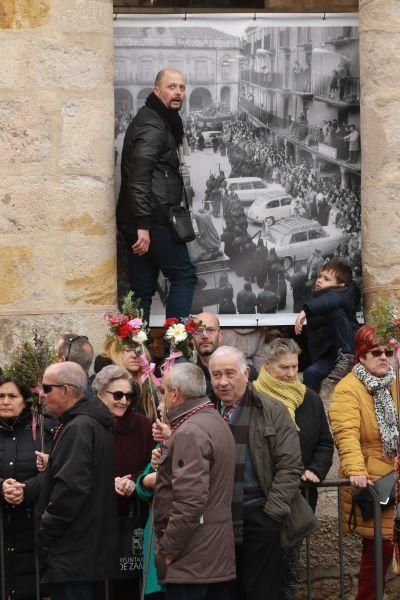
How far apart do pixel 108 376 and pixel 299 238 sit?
3.27 m

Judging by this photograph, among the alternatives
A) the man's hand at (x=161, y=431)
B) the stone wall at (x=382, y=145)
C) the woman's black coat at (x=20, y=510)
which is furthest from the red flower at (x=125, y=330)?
the stone wall at (x=382, y=145)

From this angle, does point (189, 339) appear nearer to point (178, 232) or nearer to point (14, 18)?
point (178, 232)

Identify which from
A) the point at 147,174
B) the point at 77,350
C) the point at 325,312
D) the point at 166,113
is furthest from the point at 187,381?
the point at 166,113

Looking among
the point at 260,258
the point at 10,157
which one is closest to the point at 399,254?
the point at 260,258

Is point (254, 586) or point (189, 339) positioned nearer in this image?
point (254, 586)

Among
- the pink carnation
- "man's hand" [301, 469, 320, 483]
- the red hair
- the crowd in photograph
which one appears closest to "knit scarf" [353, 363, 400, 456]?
the crowd in photograph

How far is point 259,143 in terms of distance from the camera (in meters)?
12.5

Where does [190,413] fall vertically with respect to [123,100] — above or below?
below

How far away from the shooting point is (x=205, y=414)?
861cm

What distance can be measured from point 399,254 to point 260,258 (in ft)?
3.96

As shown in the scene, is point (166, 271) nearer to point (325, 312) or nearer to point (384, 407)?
point (325, 312)

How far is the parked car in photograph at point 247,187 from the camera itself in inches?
489

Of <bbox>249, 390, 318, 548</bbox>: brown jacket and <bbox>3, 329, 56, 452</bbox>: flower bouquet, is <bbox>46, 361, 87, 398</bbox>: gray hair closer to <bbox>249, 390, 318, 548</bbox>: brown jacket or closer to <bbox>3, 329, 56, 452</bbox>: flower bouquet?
<bbox>3, 329, 56, 452</bbox>: flower bouquet

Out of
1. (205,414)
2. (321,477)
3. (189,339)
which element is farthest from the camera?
(189,339)
